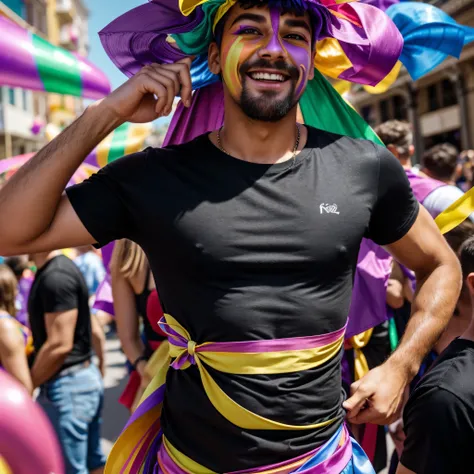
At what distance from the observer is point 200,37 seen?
190cm

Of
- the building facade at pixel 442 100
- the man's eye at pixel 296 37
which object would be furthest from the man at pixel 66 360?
the building facade at pixel 442 100

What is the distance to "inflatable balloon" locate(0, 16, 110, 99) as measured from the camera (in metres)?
2.03

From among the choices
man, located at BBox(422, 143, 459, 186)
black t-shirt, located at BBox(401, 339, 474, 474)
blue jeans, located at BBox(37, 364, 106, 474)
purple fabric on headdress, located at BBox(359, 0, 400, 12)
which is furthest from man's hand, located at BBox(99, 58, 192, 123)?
man, located at BBox(422, 143, 459, 186)

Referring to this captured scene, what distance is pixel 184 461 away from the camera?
1.58 m

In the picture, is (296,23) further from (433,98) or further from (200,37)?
(433,98)

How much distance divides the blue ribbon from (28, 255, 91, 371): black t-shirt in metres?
1.97

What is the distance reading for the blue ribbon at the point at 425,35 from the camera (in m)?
2.44

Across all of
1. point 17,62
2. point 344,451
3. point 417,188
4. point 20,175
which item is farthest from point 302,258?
point 417,188

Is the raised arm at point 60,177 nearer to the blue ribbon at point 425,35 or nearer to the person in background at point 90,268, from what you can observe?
the blue ribbon at point 425,35

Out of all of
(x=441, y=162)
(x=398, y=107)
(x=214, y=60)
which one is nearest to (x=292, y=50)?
(x=214, y=60)

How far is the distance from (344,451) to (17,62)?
5.12ft

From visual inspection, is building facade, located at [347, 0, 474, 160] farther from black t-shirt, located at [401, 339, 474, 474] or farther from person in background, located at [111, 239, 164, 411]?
black t-shirt, located at [401, 339, 474, 474]

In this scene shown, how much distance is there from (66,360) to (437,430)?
7.56 feet

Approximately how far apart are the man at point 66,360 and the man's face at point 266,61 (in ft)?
6.18
